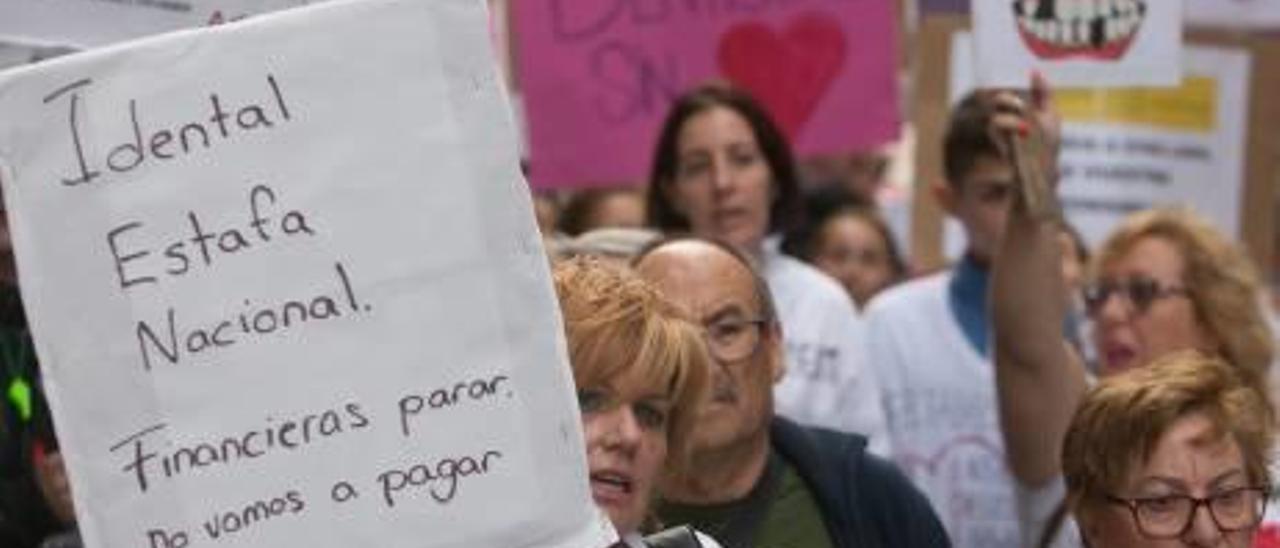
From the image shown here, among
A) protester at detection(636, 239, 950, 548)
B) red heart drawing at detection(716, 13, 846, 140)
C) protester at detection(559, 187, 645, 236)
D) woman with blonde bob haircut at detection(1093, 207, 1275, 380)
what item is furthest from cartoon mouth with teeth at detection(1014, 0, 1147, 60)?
protester at detection(559, 187, 645, 236)

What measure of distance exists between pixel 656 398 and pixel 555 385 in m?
0.68

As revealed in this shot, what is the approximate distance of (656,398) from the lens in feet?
14.5

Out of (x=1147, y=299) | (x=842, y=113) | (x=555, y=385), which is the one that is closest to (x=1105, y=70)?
(x=1147, y=299)

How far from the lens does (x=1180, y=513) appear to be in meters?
4.75

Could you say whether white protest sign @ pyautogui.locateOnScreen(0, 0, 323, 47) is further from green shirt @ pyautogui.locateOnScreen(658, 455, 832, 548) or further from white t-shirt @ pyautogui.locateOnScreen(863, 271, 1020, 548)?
white t-shirt @ pyautogui.locateOnScreen(863, 271, 1020, 548)

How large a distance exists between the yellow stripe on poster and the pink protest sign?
2.21 feet

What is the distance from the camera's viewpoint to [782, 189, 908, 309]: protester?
9.00 m

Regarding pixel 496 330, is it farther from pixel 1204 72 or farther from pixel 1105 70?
pixel 1204 72

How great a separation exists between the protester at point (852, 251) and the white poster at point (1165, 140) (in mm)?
813

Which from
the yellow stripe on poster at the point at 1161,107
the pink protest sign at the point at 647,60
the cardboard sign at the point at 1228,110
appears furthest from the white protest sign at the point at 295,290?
the yellow stripe on poster at the point at 1161,107

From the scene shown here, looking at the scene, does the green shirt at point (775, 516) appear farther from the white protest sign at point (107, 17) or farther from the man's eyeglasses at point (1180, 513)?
the white protest sign at point (107, 17)

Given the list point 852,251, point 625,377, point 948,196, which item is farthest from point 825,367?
point 852,251

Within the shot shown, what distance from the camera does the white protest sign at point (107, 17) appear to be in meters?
4.36

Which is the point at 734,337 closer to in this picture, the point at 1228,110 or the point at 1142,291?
the point at 1142,291
